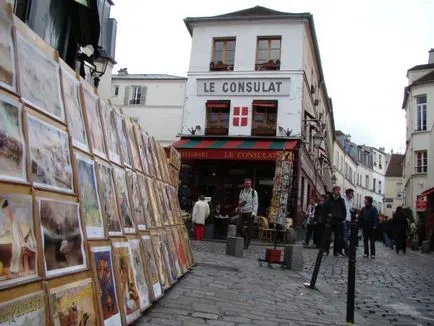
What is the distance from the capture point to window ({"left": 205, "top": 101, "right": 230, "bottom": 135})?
814 inches

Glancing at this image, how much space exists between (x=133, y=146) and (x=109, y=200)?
4.75 ft

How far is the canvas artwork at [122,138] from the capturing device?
171 inches

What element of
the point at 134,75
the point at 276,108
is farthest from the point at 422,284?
the point at 134,75

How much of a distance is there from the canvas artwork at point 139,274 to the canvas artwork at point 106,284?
0.62 metres

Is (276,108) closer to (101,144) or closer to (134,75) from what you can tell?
(134,75)

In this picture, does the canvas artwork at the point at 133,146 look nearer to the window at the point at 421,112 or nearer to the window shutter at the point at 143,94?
the window shutter at the point at 143,94

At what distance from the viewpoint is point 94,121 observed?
11.9ft

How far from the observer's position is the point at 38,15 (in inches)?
225

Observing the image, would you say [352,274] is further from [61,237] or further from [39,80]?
[39,80]

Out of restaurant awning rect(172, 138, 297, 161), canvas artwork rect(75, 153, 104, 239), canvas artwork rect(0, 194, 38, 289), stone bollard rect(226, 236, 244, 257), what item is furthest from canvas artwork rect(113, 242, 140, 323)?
restaurant awning rect(172, 138, 297, 161)

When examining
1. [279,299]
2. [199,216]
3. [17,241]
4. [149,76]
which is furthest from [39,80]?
[149,76]

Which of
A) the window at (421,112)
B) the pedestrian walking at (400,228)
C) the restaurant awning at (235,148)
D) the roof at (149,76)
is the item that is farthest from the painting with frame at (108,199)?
the window at (421,112)

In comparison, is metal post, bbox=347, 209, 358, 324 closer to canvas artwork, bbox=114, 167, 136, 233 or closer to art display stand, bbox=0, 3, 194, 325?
art display stand, bbox=0, 3, 194, 325

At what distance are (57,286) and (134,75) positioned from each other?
31.1 metres
